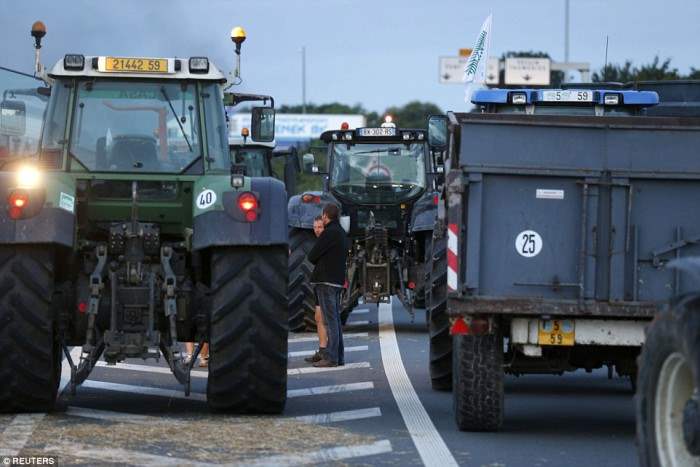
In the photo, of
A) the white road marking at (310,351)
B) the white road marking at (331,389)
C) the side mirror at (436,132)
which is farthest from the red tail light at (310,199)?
the white road marking at (331,389)

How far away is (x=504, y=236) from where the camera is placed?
1196 cm

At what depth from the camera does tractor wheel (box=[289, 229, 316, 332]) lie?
22.5 meters

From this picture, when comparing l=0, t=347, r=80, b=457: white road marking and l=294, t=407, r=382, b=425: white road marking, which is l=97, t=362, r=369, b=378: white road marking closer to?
l=294, t=407, r=382, b=425: white road marking

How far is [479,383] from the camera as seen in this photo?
1234 centimetres

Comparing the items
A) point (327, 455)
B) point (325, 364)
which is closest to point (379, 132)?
point (325, 364)

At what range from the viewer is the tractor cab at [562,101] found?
52.6 ft

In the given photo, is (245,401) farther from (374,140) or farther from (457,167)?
(374,140)

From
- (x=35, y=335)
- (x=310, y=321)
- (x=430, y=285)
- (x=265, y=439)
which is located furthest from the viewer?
(x=310, y=321)

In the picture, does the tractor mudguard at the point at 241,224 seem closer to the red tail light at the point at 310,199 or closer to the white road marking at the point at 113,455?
the white road marking at the point at 113,455

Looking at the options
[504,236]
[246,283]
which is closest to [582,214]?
[504,236]

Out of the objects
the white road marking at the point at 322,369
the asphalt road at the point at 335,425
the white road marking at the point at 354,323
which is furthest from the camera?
the white road marking at the point at 354,323

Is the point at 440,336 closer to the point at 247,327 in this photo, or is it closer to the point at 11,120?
the point at 247,327

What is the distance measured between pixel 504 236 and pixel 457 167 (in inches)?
24.2

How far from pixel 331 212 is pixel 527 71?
59935 millimetres
